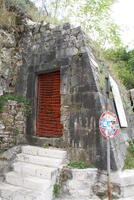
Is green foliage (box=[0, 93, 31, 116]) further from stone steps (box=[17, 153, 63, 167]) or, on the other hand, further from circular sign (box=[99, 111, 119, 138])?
circular sign (box=[99, 111, 119, 138])

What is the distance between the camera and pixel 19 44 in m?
6.24

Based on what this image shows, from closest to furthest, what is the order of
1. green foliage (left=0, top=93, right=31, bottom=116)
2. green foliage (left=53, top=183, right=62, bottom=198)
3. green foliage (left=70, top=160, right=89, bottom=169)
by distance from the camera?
green foliage (left=53, top=183, right=62, bottom=198) → green foliage (left=70, top=160, right=89, bottom=169) → green foliage (left=0, top=93, right=31, bottom=116)

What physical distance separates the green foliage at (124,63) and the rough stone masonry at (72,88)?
7704 millimetres

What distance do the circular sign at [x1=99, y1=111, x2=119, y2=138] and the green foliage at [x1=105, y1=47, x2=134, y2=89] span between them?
9515 mm

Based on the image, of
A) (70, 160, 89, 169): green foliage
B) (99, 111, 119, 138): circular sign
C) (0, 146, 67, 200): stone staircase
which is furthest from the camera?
(70, 160, 89, 169): green foliage

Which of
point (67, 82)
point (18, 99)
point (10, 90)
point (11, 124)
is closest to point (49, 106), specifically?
point (67, 82)

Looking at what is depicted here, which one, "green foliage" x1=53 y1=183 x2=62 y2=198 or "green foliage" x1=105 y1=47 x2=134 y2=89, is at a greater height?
"green foliage" x1=105 y1=47 x2=134 y2=89

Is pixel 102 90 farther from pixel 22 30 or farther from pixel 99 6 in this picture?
pixel 99 6

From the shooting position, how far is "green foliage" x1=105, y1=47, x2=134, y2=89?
12.6m

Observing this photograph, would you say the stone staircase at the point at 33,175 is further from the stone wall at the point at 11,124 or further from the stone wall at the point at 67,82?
the stone wall at the point at 11,124

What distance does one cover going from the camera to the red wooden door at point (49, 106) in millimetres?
4918

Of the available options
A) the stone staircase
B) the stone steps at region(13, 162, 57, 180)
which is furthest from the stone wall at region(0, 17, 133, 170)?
the stone steps at region(13, 162, 57, 180)

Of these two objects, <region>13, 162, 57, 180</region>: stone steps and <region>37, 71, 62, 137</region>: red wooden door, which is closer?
<region>13, 162, 57, 180</region>: stone steps

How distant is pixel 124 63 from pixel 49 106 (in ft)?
39.3
